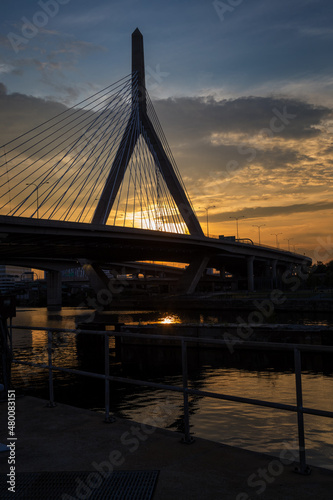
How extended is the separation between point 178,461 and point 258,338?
22.0 m

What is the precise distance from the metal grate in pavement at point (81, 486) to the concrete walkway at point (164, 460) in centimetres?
12

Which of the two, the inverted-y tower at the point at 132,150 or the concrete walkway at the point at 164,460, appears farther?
the inverted-y tower at the point at 132,150

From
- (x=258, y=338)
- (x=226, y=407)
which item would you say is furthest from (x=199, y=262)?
(x=226, y=407)

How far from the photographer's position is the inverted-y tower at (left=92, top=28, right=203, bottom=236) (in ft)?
185

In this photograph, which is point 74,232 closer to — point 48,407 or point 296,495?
point 48,407

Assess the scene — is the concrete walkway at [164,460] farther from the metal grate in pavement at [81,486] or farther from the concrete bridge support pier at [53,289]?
the concrete bridge support pier at [53,289]

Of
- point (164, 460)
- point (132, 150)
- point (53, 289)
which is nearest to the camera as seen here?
point (164, 460)

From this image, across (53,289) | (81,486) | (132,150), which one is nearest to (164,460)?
(81,486)

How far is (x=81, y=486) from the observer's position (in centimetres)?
433

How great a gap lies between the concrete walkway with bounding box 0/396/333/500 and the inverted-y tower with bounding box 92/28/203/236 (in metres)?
51.0

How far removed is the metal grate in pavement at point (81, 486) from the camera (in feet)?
13.5

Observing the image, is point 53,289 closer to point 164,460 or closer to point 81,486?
point 164,460

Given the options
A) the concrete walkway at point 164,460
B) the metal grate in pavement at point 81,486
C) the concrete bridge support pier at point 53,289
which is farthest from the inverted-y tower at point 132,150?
the metal grate in pavement at point 81,486

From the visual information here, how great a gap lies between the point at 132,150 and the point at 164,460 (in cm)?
5623
